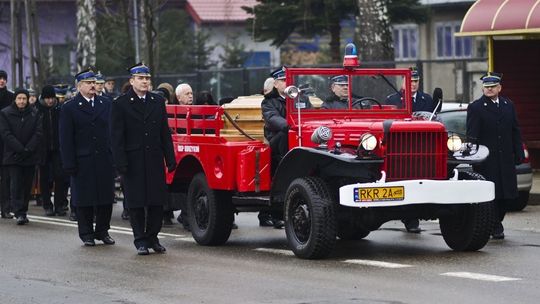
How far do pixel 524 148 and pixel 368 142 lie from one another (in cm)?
596

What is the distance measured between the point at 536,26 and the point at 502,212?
24.9 feet

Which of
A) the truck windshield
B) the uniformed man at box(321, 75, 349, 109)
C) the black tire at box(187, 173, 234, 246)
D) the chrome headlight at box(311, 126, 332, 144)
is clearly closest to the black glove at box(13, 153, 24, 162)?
the black tire at box(187, 173, 234, 246)

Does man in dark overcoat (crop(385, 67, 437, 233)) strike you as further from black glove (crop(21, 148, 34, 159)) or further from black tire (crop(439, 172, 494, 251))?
black glove (crop(21, 148, 34, 159))

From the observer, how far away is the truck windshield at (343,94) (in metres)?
15.7

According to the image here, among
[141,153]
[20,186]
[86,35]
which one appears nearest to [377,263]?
[141,153]

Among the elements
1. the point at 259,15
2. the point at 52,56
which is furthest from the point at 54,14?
the point at 259,15

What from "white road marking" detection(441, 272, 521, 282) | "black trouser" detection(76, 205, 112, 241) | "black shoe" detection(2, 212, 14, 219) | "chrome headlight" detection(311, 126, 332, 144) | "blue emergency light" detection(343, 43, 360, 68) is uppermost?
"blue emergency light" detection(343, 43, 360, 68)

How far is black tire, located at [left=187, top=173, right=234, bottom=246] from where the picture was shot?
52.7ft

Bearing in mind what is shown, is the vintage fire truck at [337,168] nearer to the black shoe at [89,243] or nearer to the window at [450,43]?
the black shoe at [89,243]

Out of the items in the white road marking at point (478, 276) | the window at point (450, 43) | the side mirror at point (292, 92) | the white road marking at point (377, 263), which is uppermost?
the window at point (450, 43)

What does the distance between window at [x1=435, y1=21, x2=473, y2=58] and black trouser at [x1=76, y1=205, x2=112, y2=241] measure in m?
33.8

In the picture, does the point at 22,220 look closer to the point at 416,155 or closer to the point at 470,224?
the point at 416,155

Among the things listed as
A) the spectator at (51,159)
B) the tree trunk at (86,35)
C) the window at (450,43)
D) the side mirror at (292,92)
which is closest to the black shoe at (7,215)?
the spectator at (51,159)

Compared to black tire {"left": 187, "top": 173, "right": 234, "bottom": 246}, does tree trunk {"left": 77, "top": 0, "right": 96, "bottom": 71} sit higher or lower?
higher
